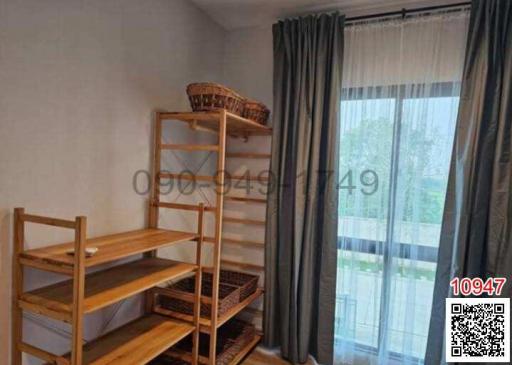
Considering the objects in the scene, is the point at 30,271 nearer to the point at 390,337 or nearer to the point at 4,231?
the point at 4,231

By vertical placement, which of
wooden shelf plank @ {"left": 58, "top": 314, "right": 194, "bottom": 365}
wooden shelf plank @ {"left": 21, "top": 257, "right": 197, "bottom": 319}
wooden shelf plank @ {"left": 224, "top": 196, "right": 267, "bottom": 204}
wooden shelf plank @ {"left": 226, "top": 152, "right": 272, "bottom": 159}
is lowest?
wooden shelf plank @ {"left": 58, "top": 314, "right": 194, "bottom": 365}

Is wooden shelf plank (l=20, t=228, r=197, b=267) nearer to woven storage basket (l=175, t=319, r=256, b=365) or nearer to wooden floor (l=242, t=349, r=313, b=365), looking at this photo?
woven storage basket (l=175, t=319, r=256, b=365)

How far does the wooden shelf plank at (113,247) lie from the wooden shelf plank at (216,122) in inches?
26.3

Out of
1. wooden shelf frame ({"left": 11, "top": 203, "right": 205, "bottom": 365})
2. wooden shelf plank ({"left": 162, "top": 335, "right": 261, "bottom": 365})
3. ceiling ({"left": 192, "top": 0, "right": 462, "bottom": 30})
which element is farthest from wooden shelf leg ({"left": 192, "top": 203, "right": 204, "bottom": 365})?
ceiling ({"left": 192, "top": 0, "right": 462, "bottom": 30})

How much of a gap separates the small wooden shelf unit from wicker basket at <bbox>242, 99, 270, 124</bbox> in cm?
6

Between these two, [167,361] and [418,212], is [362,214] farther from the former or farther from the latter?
[167,361]

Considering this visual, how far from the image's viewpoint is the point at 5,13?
1180 mm

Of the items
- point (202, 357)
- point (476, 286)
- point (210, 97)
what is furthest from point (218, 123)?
point (476, 286)

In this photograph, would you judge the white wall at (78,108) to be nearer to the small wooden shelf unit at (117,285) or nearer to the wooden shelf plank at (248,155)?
the small wooden shelf unit at (117,285)

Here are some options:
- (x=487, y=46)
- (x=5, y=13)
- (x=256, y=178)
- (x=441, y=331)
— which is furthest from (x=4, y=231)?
(x=487, y=46)

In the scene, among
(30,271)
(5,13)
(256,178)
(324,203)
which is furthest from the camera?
(256,178)

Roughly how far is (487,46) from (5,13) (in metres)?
2.28

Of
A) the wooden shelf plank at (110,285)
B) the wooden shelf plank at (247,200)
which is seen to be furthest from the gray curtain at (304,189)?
the wooden shelf plank at (110,285)

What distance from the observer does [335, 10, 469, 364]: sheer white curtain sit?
1921 mm
